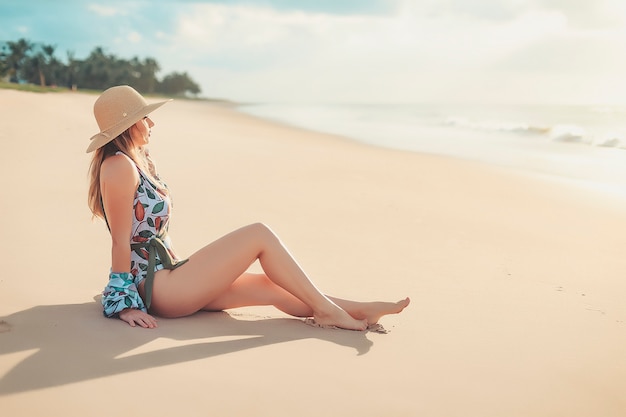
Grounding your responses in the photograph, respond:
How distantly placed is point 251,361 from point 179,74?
10290 cm

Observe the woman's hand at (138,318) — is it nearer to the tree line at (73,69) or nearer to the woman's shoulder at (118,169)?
the woman's shoulder at (118,169)

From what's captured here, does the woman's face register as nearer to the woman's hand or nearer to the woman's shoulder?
the woman's shoulder

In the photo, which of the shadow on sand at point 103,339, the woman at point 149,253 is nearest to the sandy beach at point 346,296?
the shadow on sand at point 103,339

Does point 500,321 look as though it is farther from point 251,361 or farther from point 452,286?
point 251,361

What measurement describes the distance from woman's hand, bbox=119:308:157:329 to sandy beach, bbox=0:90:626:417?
52 mm

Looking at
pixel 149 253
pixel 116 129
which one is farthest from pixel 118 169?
pixel 149 253

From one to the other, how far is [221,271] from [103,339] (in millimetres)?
742

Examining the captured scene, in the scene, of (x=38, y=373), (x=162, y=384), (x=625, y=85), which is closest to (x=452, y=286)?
(x=162, y=384)

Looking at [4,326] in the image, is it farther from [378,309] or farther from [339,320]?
[378,309]

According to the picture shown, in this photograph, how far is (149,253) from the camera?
3645 millimetres

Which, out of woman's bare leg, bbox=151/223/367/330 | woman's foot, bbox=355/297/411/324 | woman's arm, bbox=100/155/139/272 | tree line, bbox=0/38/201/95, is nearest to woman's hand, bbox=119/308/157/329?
woman's bare leg, bbox=151/223/367/330

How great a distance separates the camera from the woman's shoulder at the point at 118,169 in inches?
137

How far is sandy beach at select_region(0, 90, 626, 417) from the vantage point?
2848 millimetres

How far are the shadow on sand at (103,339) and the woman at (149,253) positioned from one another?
0.12 meters
